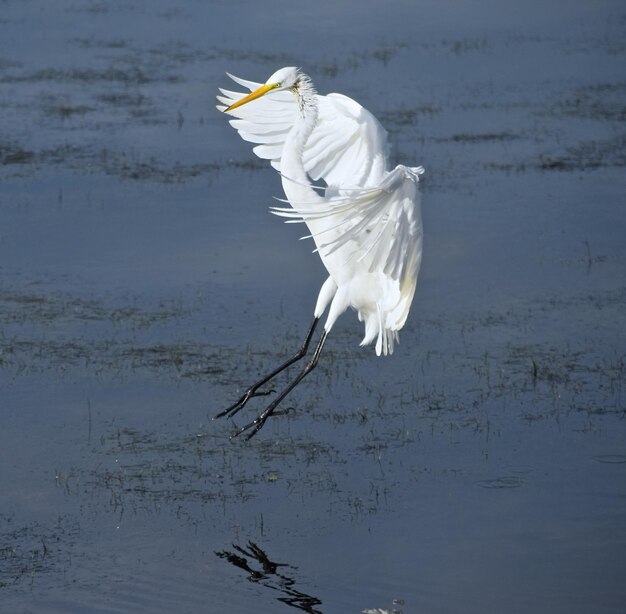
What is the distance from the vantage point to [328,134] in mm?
9305

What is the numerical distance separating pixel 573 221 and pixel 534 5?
11.7 m

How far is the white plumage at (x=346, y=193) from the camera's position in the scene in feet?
25.4

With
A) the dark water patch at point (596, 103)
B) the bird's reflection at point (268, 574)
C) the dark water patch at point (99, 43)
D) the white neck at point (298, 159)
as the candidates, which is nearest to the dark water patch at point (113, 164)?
the dark water patch at point (596, 103)

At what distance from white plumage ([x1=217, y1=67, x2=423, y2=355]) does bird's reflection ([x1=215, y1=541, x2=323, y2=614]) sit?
166cm

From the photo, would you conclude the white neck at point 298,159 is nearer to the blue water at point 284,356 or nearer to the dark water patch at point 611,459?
the blue water at point 284,356


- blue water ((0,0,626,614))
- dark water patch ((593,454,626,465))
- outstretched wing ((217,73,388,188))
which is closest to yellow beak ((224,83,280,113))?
outstretched wing ((217,73,388,188))

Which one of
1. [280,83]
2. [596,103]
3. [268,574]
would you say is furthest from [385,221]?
[596,103]

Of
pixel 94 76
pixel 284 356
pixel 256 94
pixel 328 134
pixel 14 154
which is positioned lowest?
pixel 284 356

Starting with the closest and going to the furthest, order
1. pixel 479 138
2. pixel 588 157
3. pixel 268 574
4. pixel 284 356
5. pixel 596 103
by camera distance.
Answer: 1. pixel 268 574
2. pixel 284 356
3. pixel 588 157
4. pixel 479 138
5. pixel 596 103

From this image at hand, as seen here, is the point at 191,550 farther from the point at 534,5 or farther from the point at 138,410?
the point at 534,5

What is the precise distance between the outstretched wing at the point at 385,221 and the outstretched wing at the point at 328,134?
65cm

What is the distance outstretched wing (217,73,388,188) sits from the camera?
912 centimetres

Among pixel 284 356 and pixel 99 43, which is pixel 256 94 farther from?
pixel 99 43

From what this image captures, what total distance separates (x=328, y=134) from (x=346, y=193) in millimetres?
778
